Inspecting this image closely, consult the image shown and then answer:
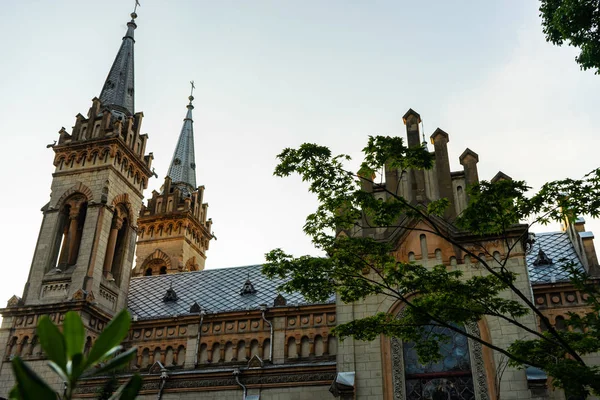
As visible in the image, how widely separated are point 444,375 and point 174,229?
2671cm

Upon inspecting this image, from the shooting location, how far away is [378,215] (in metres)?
13.7

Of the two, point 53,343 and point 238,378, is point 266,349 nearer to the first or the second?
point 238,378

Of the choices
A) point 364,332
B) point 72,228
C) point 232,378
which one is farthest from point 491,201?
point 72,228

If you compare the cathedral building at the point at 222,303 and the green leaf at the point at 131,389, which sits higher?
the cathedral building at the point at 222,303

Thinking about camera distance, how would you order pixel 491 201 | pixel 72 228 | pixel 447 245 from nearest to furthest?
1. pixel 491 201
2. pixel 447 245
3. pixel 72 228

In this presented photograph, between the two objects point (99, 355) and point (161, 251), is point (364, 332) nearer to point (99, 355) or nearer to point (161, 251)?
point (99, 355)

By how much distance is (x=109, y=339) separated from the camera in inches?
121

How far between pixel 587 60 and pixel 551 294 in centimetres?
1040

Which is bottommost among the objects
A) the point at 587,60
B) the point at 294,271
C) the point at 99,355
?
the point at 99,355

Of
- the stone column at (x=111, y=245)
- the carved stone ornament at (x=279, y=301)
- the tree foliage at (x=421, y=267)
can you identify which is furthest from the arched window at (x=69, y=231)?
the tree foliage at (x=421, y=267)

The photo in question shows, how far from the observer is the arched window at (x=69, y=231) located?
28.4 m

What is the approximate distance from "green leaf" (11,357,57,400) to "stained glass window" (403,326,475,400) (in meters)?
15.8

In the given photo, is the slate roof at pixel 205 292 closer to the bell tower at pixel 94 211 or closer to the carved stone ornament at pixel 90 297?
the bell tower at pixel 94 211

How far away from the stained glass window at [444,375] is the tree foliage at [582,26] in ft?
29.3
